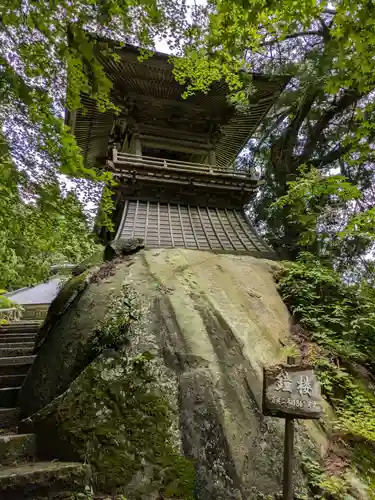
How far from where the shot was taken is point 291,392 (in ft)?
7.94

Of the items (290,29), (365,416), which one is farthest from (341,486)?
(290,29)

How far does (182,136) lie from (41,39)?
665cm

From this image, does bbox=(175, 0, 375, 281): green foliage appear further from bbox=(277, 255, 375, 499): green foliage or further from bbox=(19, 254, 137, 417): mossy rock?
bbox=(19, 254, 137, 417): mossy rock

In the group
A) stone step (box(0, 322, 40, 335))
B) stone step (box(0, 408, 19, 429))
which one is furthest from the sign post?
stone step (box(0, 322, 40, 335))

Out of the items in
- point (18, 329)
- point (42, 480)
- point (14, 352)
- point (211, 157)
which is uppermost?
point (211, 157)

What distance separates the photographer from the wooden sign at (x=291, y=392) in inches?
93.1

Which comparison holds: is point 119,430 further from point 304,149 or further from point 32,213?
point 304,149

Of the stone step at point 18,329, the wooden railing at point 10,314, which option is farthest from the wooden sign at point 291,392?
the wooden railing at point 10,314

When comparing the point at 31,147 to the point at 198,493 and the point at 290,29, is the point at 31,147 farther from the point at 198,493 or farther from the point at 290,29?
the point at 198,493

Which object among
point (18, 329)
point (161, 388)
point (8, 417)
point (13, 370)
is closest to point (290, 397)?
point (161, 388)

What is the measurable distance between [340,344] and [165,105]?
24.5ft

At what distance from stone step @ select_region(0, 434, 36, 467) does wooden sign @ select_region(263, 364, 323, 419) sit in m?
2.25

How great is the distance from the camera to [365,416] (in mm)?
3338

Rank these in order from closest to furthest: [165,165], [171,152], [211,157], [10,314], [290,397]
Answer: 1. [290,397]
2. [165,165]
3. [10,314]
4. [211,157]
5. [171,152]
